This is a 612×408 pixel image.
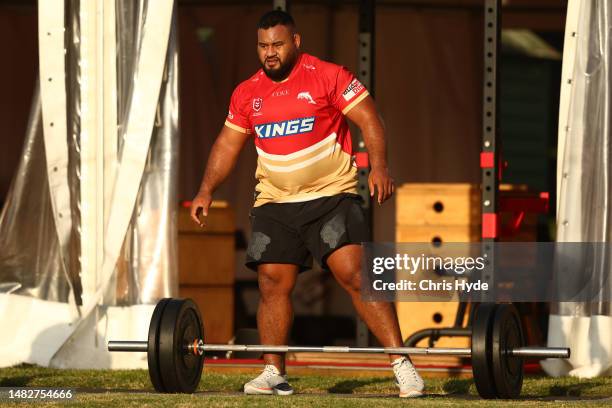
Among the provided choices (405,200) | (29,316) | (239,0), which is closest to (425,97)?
(239,0)

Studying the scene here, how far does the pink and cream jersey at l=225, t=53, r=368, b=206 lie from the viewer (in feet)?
21.7

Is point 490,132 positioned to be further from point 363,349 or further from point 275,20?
point 363,349

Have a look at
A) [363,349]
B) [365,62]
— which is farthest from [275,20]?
[365,62]

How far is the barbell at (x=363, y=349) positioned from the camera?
20.5 feet

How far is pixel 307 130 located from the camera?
6.62m

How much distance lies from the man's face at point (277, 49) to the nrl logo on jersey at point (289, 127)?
238 millimetres

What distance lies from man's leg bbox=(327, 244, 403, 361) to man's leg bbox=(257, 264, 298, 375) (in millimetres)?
251

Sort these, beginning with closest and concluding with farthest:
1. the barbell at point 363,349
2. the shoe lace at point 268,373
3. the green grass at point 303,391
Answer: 1. the green grass at point 303,391
2. the barbell at point 363,349
3. the shoe lace at point 268,373

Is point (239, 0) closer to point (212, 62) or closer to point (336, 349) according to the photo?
point (212, 62)

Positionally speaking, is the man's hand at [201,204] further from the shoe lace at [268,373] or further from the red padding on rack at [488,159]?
the red padding on rack at [488,159]

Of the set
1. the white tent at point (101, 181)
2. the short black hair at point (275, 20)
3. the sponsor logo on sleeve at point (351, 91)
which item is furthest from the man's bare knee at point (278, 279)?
the white tent at point (101, 181)

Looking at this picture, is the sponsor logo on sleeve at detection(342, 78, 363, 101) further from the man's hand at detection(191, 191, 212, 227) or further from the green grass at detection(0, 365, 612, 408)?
the green grass at detection(0, 365, 612, 408)

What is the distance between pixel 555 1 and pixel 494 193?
3.93 m

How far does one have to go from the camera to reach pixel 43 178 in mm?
8664
